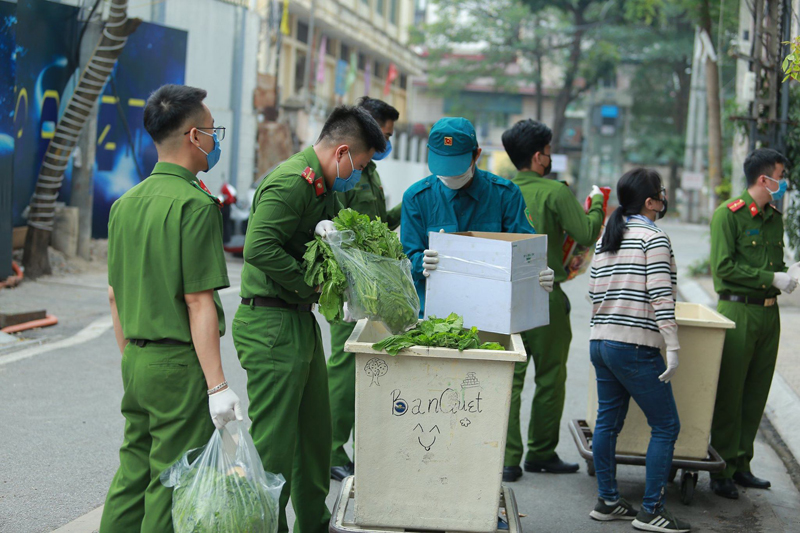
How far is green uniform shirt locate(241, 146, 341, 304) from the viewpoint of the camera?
3.48m

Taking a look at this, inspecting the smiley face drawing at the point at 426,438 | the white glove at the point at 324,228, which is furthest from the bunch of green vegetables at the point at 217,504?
the white glove at the point at 324,228

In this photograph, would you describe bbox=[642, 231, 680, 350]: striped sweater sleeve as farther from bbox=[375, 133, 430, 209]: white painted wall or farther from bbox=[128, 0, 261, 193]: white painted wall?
bbox=[375, 133, 430, 209]: white painted wall

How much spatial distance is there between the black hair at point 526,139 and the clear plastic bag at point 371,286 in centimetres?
210

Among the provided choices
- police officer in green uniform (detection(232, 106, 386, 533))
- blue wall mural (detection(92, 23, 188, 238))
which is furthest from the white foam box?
blue wall mural (detection(92, 23, 188, 238))

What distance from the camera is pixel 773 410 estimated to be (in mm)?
7180

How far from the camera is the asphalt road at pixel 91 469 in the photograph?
4.57 metres

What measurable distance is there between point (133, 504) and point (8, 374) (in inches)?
171

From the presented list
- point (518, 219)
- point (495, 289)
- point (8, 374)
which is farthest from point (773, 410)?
point (8, 374)

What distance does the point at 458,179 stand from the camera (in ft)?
14.5

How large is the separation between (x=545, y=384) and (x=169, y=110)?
315cm

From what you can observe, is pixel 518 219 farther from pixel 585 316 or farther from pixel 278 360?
pixel 585 316

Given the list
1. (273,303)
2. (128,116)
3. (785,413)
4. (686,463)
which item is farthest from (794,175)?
(128,116)

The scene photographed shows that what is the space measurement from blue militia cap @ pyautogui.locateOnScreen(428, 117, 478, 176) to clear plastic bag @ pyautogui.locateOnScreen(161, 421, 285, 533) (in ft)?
5.88

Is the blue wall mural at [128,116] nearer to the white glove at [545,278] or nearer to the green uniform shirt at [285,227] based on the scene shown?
the green uniform shirt at [285,227]
